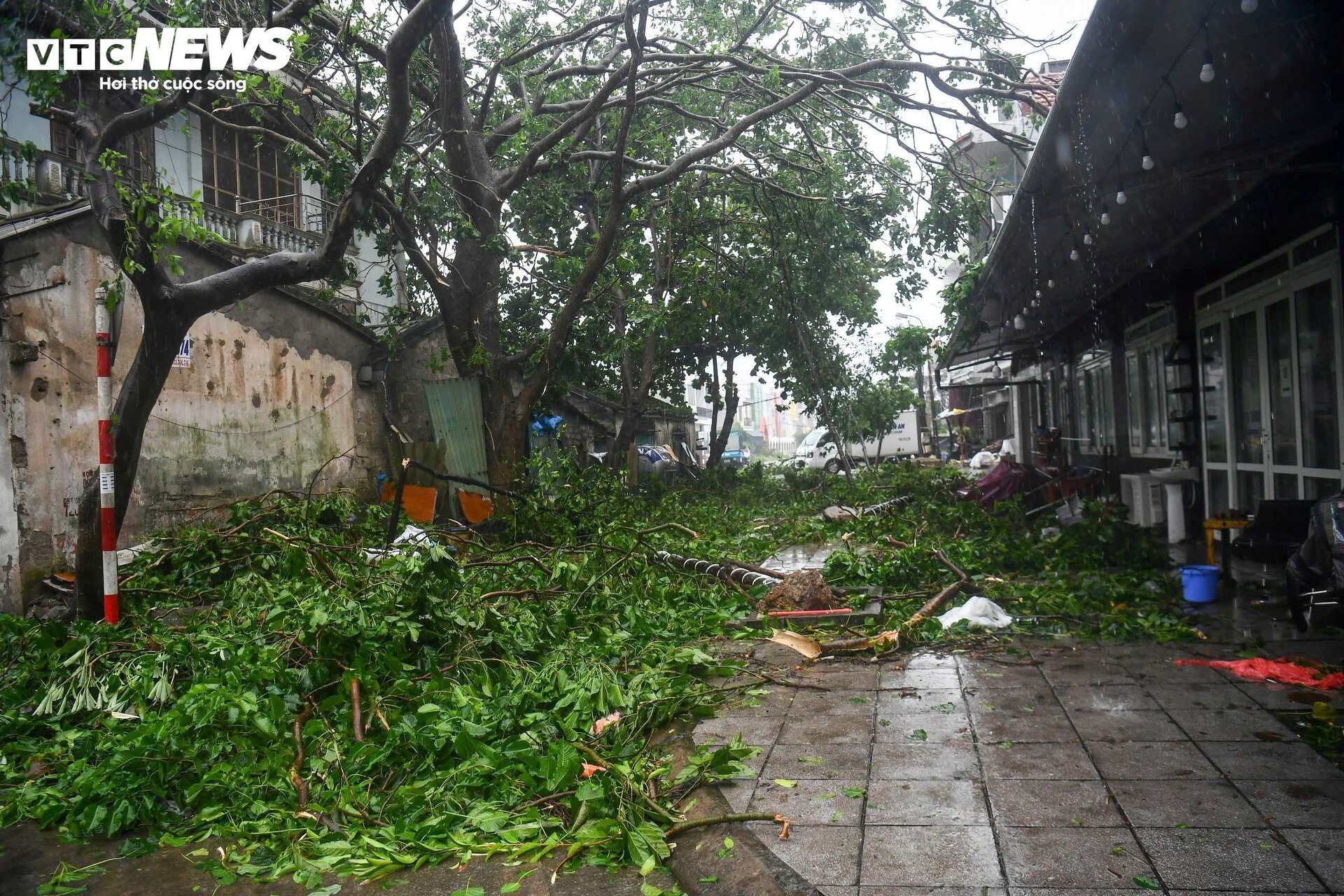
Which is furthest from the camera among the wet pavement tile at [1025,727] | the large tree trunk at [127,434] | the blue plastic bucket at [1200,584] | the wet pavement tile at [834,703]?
the blue plastic bucket at [1200,584]

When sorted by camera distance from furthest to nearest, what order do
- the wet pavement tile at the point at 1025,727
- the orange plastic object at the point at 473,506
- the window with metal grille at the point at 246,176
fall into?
the window with metal grille at the point at 246,176 → the orange plastic object at the point at 473,506 → the wet pavement tile at the point at 1025,727

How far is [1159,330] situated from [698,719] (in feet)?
30.8

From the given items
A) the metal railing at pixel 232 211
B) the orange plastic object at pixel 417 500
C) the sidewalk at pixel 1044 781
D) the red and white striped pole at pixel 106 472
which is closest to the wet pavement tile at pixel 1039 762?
the sidewalk at pixel 1044 781

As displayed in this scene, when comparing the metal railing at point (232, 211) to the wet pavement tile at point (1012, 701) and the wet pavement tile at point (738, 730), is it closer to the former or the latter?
the wet pavement tile at point (738, 730)

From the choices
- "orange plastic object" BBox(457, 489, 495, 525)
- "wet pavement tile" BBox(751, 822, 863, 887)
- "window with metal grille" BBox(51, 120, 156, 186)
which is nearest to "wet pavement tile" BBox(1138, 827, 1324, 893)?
"wet pavement tile" BBox(751, 822, 863, 887)

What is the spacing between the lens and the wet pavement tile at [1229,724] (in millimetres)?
3828

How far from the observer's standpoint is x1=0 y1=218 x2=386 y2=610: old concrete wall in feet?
24.8

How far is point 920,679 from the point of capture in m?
5.07

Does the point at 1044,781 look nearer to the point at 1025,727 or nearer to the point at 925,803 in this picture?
the point at 925,803

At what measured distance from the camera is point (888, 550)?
9039mm

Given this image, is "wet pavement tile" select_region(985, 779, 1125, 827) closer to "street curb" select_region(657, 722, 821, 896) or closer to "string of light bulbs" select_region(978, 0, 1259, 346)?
"street curb" select_region(657, 722, 821, 896)

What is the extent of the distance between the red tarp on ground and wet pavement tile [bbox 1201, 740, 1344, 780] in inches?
39.4

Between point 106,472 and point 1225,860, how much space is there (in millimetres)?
6266

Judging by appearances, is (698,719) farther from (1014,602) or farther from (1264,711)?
(1014,602)
